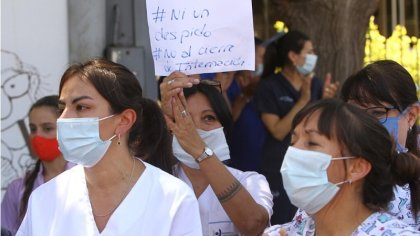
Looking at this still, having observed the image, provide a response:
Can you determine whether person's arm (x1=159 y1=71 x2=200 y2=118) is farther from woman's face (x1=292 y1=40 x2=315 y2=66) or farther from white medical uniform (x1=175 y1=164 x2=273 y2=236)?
woman's face (x1=292 y1=40 x2=315 y2=66)

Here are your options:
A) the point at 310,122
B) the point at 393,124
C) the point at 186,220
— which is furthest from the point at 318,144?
the point at 393,124

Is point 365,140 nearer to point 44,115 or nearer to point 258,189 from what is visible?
point 258,189

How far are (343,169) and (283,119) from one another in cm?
338

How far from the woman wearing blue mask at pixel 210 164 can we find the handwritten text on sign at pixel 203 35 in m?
0.08

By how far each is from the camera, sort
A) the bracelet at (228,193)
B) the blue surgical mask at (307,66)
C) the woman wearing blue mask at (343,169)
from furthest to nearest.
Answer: the blue surgical mask at (307,66) → the bracelet at (228,193) → the woman wearing blue mask at (343,169)

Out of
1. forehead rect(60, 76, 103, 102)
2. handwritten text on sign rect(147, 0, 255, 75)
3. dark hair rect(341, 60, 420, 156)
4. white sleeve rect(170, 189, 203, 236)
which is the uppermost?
handwritten text on sign rect(147, 0, 255, 75)

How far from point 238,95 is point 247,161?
65 cm

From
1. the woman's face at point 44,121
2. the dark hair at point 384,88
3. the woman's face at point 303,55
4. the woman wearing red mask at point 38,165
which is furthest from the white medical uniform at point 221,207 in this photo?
the woman's face at point 303,55

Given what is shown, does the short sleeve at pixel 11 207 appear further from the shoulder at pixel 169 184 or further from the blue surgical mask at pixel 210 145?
the shoulder at pixel 169 184

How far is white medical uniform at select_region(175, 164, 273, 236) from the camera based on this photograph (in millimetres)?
3855

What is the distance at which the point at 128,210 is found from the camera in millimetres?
3240

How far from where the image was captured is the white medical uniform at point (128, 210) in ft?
10.5

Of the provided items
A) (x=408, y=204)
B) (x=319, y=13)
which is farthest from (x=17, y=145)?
(x=408, y=204)

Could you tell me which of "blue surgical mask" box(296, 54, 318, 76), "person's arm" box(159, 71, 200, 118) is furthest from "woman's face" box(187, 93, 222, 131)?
"blue surgical mask" box(296, 54, 318, 76)
